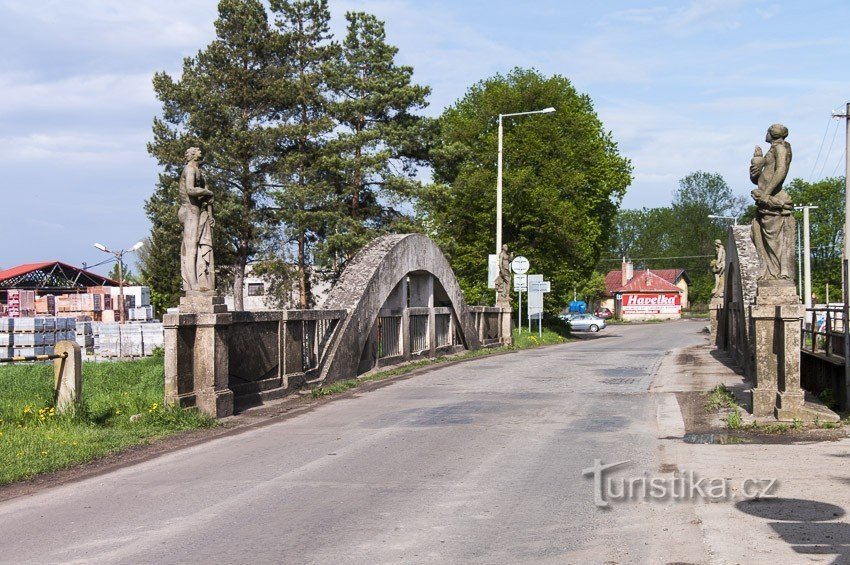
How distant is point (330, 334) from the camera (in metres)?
18.4

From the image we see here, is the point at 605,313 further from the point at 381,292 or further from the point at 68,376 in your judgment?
the point at 68,376

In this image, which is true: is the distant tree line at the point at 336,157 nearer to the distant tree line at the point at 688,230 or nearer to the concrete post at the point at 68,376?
the concrete post at the point at 68,376

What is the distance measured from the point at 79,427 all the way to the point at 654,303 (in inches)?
3642

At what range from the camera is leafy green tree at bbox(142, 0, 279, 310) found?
40188 mm

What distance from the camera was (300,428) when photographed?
40.4ft

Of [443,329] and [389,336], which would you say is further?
[443,329]

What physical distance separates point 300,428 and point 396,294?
36.1 ft

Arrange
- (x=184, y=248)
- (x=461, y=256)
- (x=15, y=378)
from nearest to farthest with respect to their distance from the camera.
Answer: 1. (x=184, y=248)
2. (x=15, y=378)
3. (x=461, y=256)

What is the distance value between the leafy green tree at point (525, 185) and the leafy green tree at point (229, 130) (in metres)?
8.22

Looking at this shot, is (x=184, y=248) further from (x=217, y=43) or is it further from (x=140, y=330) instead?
(x=217, y=43)

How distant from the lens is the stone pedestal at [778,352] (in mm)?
11711

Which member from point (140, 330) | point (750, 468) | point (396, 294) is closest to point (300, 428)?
point (750, 468)

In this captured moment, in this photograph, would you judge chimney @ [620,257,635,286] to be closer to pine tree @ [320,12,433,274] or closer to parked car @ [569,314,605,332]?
parked car @ [569,314,605,332]

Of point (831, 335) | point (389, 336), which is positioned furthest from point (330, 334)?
point (831, 335)
